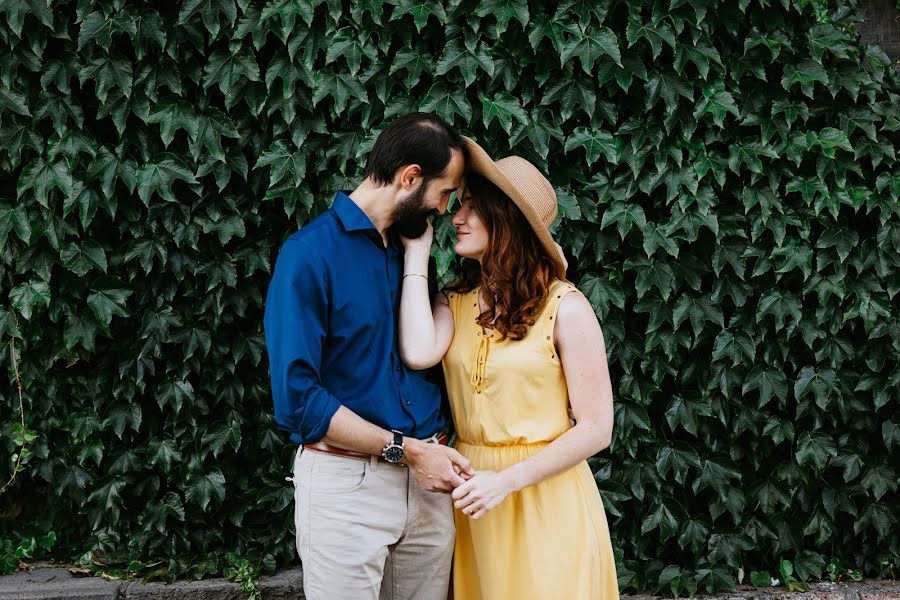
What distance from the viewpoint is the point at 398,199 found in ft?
7.82

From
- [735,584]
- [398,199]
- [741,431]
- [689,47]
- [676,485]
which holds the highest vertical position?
[689,47]

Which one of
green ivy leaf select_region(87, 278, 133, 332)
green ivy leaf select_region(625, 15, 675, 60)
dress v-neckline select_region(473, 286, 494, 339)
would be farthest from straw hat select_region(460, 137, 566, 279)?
green ivy leaf select_region(87, 278, 133, 332)

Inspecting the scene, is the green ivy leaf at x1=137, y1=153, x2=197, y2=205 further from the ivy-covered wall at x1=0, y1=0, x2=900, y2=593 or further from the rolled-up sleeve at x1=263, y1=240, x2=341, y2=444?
the rolled-up sleeve at x1=263, y1=240, x2=341, y2=444

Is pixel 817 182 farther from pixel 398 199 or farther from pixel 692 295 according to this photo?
pixel 398 199

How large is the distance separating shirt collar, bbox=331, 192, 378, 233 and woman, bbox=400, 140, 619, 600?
0.17m

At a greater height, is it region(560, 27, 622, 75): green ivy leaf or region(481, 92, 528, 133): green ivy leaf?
region(560, 27, 622, 75): green ivy leaf

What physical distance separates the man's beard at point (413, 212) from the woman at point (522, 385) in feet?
0.16

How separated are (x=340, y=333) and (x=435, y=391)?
0.40 m

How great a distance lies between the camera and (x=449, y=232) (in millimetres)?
3428

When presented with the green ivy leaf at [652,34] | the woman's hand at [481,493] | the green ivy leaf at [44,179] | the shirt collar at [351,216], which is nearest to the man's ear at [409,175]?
the shirt collar at [351,216]

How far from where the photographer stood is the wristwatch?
2237 mm

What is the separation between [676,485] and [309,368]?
217cm

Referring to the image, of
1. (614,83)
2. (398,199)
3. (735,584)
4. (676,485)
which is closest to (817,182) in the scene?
(614,83)

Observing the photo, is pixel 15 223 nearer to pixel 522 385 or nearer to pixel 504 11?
pixel 504 11
